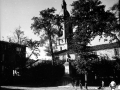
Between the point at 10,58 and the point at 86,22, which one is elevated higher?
the point at 86,22

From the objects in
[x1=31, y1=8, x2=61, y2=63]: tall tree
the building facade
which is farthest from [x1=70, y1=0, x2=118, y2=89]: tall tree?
the building facade

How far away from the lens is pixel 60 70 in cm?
3145

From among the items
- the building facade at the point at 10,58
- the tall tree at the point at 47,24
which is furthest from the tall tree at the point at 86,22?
the building facade at the point at 10,58

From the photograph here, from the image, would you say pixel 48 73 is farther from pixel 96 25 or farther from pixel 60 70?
pixel 96 25

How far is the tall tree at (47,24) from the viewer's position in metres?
31.2

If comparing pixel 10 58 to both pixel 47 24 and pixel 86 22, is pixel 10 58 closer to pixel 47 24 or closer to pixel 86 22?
pixel 47 24

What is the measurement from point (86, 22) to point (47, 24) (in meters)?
11.7

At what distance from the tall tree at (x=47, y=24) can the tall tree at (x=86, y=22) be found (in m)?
6.47

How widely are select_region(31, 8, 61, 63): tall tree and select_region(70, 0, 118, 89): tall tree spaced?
21.2ft

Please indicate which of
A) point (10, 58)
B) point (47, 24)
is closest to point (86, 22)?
point (47, 24)

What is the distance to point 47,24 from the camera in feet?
106

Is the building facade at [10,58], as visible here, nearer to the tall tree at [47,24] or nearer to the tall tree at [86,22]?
the tall tree at [47,24]

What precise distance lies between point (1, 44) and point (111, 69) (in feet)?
89.7

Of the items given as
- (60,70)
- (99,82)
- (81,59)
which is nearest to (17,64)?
(60,70)
